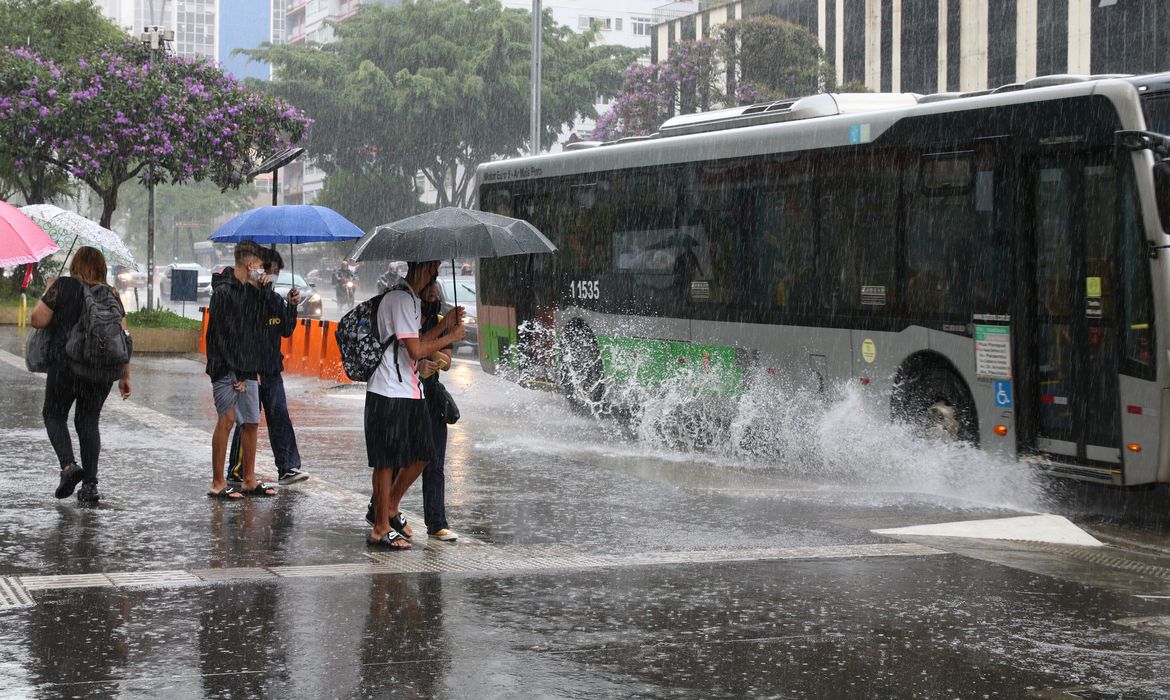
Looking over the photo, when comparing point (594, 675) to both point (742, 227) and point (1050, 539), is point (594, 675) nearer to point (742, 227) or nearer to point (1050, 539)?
point (1050, 539)

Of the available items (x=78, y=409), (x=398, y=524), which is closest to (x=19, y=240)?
(x=78, y=409)

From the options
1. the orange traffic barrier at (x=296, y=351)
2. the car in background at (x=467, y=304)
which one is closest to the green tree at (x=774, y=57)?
the car in background at (x=467, y=304)

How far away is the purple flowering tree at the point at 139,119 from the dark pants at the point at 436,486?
2009 cm

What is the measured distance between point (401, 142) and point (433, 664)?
5422 centimetres

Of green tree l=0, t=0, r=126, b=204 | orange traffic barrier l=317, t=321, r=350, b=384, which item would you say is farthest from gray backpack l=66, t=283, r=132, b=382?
green tree l=0, t=0, r=126, b=204

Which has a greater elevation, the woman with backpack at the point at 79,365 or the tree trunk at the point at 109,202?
the tree trunk at the point at 109,202

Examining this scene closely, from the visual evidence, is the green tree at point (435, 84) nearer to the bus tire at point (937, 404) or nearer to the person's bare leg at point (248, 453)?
the bus tire at point (937, 404)

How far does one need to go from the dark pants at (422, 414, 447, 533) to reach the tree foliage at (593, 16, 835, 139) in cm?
4362

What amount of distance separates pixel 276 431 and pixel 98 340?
5.41 feet

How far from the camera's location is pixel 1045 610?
22.8 feet

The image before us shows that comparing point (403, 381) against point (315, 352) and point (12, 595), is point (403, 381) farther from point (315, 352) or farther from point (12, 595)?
point (315, 352)

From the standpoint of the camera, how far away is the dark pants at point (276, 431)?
1038 centimetres

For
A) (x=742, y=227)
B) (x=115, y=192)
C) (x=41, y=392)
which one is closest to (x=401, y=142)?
(x=115, y=192)

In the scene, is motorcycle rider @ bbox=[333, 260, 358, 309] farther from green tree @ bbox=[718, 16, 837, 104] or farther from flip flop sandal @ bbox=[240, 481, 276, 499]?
flip flop sandal @ bbox=[240, 481, 276, 499]
